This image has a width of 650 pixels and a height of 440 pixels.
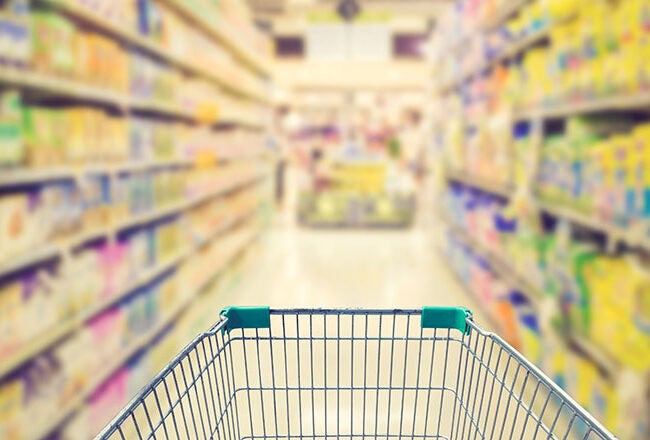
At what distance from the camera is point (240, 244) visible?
4.91 meters

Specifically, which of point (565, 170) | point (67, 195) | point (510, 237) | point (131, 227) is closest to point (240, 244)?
point (131, 227)

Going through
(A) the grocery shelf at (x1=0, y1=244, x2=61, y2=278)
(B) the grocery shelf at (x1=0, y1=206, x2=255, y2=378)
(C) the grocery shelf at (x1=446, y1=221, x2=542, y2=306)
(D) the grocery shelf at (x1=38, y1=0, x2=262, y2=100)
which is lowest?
(C) the grocery shelf at (x1=446, y1=221, x2=542, y2=306)

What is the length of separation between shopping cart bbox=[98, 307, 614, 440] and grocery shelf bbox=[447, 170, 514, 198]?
4.34ft

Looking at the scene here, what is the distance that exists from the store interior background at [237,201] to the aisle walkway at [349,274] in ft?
0.12

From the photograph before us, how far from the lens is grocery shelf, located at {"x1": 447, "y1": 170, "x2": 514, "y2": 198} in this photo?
10.7 ft

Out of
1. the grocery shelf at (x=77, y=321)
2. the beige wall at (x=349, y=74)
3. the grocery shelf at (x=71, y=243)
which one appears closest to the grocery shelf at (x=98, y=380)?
the grocery shelf at (x=77, y=321)

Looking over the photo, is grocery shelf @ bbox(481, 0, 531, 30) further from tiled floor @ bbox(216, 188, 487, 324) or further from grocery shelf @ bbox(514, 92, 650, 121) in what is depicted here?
tiled floor @ bbox(216, 188, 487, 324)

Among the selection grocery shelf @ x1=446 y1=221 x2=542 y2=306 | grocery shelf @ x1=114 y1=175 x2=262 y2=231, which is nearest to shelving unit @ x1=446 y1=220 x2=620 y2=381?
grocery shelf @ x1=446 y1=221 x2=542 y2=306

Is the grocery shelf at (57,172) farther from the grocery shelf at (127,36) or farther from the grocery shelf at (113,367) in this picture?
the grocery shelf at (113,367)

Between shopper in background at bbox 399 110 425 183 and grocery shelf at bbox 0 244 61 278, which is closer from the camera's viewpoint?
grocery shelf at bbox 0 244 61 278

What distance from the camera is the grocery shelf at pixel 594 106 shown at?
170 centimetres

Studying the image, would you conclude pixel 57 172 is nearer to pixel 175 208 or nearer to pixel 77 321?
pixel 77 321

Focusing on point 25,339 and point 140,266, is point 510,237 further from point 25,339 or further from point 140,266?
point 25,339

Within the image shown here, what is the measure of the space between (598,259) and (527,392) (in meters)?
0.78
